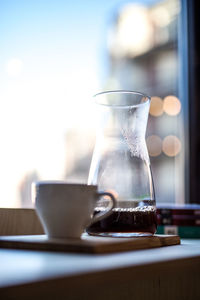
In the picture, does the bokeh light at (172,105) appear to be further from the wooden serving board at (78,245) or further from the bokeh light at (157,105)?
the wooden serving board at (78,245)

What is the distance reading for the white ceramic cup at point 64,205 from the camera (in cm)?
58

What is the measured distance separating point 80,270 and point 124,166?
1.09 ft

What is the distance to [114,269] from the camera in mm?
410

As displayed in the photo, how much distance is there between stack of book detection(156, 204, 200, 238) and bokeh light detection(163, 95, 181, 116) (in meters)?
0.94

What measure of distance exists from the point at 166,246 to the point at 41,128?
1.24m

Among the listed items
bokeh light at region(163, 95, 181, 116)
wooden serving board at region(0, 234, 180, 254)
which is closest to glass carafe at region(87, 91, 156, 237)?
wooden serving board at region(0, 234, 180, 254)

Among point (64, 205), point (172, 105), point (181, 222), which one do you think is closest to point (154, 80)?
point (172, 105)

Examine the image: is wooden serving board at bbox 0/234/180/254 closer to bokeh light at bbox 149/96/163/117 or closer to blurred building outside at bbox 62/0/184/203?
blurred building outside at bbox 62/0/184/203

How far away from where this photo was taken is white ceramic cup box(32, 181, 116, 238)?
578mm

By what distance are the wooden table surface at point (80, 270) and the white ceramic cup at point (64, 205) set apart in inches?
2.9

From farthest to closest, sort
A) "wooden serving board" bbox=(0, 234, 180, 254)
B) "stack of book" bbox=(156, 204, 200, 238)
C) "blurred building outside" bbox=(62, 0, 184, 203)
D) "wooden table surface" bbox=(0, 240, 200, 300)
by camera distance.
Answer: "blurred building outside" bbox=(62, 0, 184, 203) → "stack of book" bbox=(156, 204, 200, 238) → "wooden serving board" bbox=(0, 234, 180, 254) → "wooden table surface" bbox=(0, 240, 200, 300)

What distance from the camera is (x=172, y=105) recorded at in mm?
2191

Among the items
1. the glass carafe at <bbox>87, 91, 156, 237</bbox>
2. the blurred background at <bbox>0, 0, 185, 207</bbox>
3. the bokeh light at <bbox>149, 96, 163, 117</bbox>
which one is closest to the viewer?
the glass carafe at <bbox>87, 91, 156, 237</bbox>

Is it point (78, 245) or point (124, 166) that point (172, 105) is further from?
point (78, 245)
